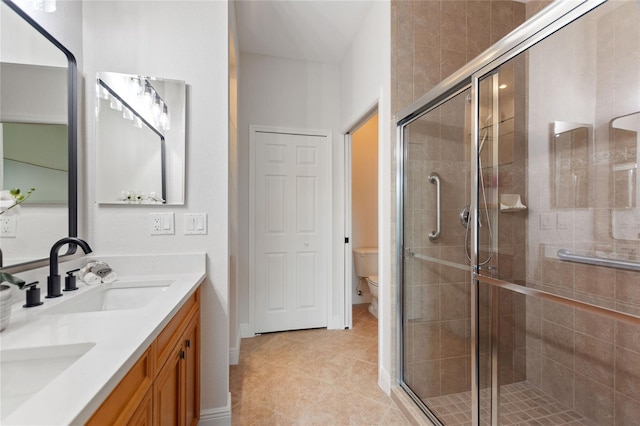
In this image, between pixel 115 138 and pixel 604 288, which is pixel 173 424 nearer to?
pixel 115 138

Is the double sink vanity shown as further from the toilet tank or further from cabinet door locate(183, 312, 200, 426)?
the toilet tank

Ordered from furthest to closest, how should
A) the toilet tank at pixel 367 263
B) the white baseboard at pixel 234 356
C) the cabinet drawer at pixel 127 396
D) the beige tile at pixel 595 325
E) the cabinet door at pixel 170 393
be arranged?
the toilet tank at pixel 367 263 → the white baseboard at pixel 234 356 → the beige tile at pixel 595 325 → the cabinet door at pixel 170 393 → the cabinet drawer at pixel 127 396

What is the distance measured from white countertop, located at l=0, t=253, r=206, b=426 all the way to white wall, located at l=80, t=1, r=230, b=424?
24 centimetres

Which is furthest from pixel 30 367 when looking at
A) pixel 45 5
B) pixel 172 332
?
pixel 45 5

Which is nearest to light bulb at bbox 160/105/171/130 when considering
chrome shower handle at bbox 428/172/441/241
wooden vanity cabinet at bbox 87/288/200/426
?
wooden vanity cabinet at bbox 87/288/200/426

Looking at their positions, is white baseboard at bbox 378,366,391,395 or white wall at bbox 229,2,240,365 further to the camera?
white wall at bbox 229,2,240,365

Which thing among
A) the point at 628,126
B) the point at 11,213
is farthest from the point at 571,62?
the point at 11,213

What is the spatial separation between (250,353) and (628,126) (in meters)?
2.84

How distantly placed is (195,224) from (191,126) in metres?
0.56

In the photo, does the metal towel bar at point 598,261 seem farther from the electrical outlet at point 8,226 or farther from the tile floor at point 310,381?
the electrical outlet at point 8,226

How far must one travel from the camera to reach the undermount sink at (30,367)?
2.12ft

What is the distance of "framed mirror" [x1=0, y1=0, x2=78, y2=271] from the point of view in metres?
1.03

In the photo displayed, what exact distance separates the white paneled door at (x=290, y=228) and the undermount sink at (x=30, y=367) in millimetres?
2094

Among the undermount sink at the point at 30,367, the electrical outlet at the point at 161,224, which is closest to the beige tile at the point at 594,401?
the undermount sink at the point at 30,367
